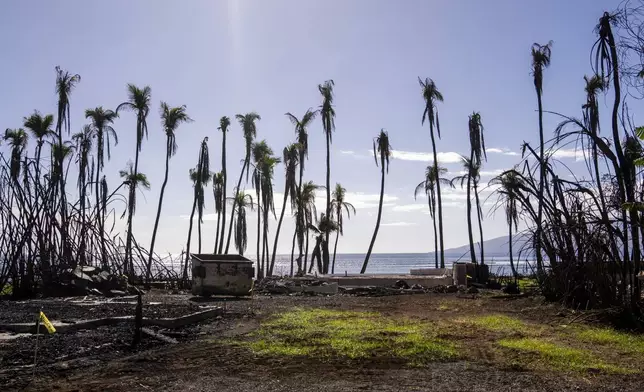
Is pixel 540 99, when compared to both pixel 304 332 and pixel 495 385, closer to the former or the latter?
pixel 304 332

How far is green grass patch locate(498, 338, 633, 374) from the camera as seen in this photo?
27.8 ft

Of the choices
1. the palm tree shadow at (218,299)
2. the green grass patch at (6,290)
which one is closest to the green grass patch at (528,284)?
the palm tree shadow at (218,299)

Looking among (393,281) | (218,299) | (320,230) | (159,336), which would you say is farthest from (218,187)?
(159,336)

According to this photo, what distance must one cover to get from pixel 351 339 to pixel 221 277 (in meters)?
13.7

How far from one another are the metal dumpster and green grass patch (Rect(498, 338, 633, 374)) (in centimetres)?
1464

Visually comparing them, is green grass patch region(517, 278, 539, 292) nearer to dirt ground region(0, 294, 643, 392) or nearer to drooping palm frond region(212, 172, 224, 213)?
dirt ground region(0, 294, 643, 392)

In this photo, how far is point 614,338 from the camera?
11.4 meters

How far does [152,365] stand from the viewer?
28.3 feet

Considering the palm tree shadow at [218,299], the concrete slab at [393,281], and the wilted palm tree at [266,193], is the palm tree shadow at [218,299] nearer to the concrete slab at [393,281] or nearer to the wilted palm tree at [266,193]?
the concrete slab at [393,281]

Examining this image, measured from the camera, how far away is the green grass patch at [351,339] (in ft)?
31.7

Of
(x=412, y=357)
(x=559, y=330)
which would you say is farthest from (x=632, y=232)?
(x=412, y=357)

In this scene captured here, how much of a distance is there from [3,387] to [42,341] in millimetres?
3323

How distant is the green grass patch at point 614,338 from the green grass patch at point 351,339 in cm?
278

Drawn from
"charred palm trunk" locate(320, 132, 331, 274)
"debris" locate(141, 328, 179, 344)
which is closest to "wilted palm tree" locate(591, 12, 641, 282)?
"debris" locate(141, 328, 179, 344)
